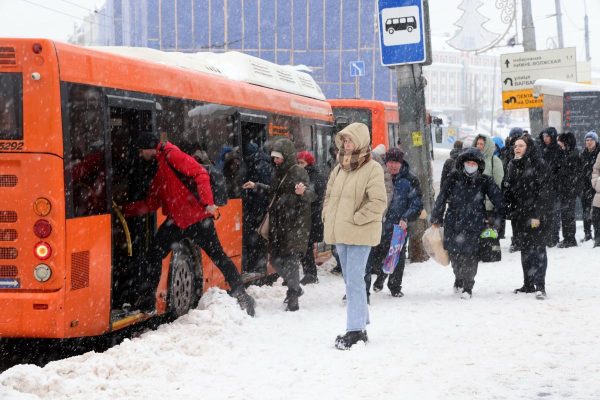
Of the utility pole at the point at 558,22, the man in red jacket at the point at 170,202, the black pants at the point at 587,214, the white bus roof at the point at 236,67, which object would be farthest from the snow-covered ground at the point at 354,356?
the utility pole at the point at 558,22

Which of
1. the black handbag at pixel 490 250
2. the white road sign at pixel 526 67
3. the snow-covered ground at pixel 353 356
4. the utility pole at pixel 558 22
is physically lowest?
the snow-covered ground at pixel 353 356

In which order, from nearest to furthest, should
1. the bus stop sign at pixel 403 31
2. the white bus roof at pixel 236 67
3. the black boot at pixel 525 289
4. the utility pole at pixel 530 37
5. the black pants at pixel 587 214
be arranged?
the white bus roof at pixel 236 67
the black boot at pixel 525 289
the bus stop sign at pixel 403 31
the black pants at pixel 587 214
the utility pole at pixel 530 37

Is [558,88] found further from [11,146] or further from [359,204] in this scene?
[11,146]

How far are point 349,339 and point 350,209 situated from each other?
3.38ft

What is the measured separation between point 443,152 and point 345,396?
4835 centimetres

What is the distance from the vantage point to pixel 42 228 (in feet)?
22.0

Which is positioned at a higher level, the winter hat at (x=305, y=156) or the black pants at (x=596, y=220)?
the winter hat at (x=305, y=156)

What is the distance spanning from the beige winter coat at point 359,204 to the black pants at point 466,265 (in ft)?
9.02

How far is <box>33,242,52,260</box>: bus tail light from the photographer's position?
22.0ft

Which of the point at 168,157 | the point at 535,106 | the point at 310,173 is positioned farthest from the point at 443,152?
the point at 168,157

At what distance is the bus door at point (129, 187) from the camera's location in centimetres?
791

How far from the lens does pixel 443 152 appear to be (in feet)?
175

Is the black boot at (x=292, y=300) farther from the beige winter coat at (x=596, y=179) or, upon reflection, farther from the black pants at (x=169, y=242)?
the beige winter coat at (x=596, y=179)

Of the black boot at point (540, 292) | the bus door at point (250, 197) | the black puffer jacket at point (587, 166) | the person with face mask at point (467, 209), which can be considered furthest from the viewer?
the black puffer jacket at point (587, 166)
